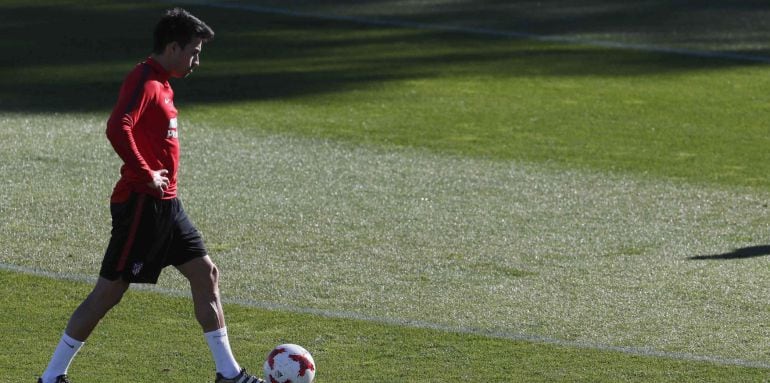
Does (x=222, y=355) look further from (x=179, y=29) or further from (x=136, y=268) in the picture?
(x=179, y=29)

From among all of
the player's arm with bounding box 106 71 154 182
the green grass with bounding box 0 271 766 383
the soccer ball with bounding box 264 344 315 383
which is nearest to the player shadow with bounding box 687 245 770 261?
the green grass with bounding box 0 271 766 383

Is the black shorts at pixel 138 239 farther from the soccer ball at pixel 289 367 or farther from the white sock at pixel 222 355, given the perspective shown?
the soccer ball at pixel 289 367

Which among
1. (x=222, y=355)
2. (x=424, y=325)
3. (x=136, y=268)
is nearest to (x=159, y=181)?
(x=136, y=268)

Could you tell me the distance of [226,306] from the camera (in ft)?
26.0

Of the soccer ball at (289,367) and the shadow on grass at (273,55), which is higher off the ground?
the soccer ball at (289,367)

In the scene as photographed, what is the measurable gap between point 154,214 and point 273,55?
1074 cm

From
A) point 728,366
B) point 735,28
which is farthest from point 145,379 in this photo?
point 735,28

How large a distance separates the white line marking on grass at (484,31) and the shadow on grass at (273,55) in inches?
8.7

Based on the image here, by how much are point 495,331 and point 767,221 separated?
3.52 meters

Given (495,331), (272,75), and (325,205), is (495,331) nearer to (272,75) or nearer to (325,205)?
(325,205)

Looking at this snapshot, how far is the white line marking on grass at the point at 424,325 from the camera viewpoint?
7152 millimetres

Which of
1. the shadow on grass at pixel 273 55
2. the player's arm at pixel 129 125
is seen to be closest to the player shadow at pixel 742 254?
the player's arm at pixel 129 125

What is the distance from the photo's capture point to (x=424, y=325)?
7656mm

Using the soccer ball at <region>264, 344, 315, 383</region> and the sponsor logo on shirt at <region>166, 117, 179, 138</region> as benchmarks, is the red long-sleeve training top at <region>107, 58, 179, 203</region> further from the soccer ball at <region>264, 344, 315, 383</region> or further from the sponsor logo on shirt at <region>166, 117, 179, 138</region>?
the soccer ball at <region>264, 344, 315, 383</region>
